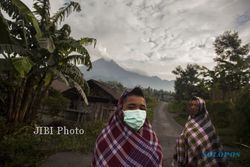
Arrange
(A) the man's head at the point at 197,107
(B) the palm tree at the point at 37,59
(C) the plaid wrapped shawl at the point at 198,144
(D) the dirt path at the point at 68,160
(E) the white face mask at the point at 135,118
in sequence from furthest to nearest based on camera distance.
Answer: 1. (B) the palm tree at the point at 37,59
2. (D) the dirt path at the point at 68,160
3. (A) the man's head at the point at 197,107
4. (C) the plaid wrapped shawl at the point at 198,144
5. (E) the white face mask at the point at 135,118

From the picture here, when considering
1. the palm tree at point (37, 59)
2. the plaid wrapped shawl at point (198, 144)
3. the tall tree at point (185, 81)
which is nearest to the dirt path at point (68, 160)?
the palm tree at point (37, 59)

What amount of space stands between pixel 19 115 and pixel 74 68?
3.34 meters

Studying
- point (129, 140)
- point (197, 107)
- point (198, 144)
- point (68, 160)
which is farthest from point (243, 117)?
point (129, 140)

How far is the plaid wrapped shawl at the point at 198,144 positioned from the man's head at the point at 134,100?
75.8 inches

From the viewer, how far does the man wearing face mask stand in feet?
8.53

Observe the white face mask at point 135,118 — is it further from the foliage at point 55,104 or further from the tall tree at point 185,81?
the tall tree at point 185,81

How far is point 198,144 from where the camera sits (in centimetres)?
424

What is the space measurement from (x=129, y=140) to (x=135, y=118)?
262 mm

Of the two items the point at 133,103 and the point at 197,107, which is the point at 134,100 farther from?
the point at 197,107

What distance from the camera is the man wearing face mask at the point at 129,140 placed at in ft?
8.53

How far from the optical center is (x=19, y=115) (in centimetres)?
1070

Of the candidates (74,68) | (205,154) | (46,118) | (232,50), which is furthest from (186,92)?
(205,154)

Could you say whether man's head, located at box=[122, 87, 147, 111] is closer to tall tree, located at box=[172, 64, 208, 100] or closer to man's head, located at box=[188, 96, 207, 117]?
man's head, located at box=[188, 96, 207, 117]

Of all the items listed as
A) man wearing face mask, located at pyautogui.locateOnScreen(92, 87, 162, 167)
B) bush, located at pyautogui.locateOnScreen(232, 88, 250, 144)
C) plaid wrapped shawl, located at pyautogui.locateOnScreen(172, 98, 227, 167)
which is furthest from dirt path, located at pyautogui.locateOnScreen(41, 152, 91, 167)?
bush, located at pyautogui.locateOnScreen(232, 88, 250, 144)
